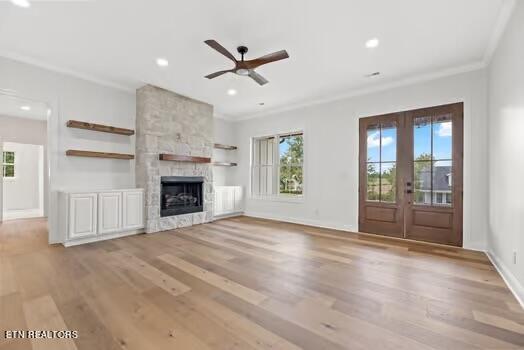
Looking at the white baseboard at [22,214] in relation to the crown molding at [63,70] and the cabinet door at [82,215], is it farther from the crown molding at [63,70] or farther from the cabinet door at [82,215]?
the crown molding at [63,70]

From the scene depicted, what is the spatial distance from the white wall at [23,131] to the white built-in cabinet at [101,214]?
4091 millimetres

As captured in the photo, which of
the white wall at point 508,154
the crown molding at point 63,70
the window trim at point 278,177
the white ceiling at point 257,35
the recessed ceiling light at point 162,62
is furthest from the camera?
the window trim at point 278,177

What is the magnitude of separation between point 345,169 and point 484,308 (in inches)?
133

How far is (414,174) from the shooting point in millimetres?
4340

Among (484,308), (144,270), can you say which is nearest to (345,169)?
(484,308)

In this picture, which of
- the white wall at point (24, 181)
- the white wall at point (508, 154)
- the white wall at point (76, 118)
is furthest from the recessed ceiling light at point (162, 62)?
the white wall at point (24, 181)

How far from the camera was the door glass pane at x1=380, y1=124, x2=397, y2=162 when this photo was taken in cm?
457

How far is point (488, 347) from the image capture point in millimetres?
1558

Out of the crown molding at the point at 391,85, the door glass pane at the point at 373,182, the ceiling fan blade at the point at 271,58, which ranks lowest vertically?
the door glass pane at the point at 373,182

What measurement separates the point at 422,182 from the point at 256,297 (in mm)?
3711

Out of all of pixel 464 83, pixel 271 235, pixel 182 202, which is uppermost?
pixel 464 83

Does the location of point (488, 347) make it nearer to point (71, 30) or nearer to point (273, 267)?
point (273, 267)

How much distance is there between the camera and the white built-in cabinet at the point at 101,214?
12.4ft

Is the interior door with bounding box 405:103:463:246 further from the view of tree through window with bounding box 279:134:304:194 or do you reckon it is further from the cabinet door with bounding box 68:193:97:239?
the cabinet door with bounding box 68:193:97:239
